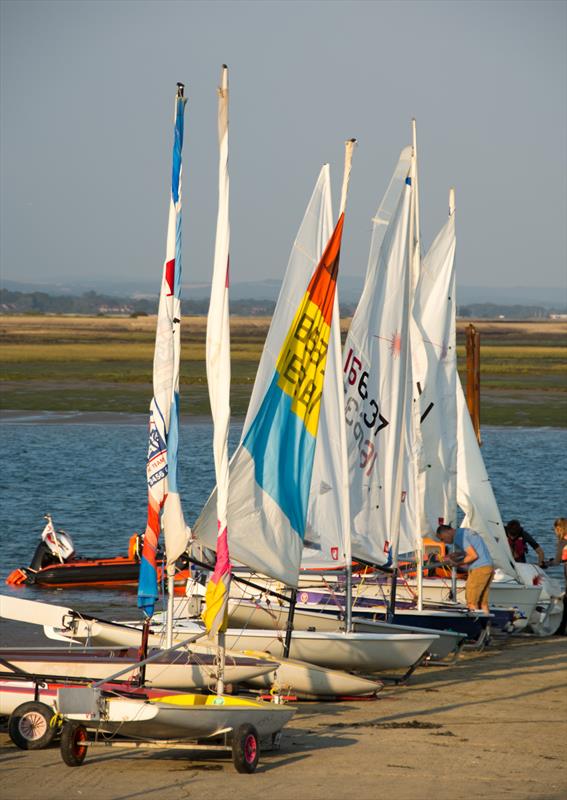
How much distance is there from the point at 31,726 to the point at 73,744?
97 cm

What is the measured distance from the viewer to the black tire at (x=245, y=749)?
40.8ft

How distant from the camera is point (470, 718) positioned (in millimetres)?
15078

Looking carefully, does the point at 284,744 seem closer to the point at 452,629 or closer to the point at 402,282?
the point at 452,629

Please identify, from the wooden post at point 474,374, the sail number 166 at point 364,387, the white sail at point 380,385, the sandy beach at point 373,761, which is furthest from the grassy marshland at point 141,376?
the sandy beach at point 373,761

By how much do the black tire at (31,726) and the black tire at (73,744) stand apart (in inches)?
27.4

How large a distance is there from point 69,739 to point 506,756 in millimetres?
4022

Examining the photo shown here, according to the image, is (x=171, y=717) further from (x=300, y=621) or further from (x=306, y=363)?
(x=300, y=621)

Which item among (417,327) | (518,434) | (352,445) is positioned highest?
(417,327)

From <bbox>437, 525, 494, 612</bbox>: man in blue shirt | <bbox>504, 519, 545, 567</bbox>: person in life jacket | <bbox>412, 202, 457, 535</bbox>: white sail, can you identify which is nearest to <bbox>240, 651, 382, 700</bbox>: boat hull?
<bbox>437, 525, 494, 612</bbox>: man in blue shirt

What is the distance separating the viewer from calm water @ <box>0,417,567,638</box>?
98.6 ft

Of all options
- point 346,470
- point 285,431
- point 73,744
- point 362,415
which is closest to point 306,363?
point 285,431

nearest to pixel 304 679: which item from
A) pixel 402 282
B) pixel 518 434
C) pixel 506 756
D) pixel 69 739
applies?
pixel 506 756

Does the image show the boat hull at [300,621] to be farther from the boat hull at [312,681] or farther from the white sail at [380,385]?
the boat hull at [312,681]

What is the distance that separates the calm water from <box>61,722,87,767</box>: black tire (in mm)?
10115
